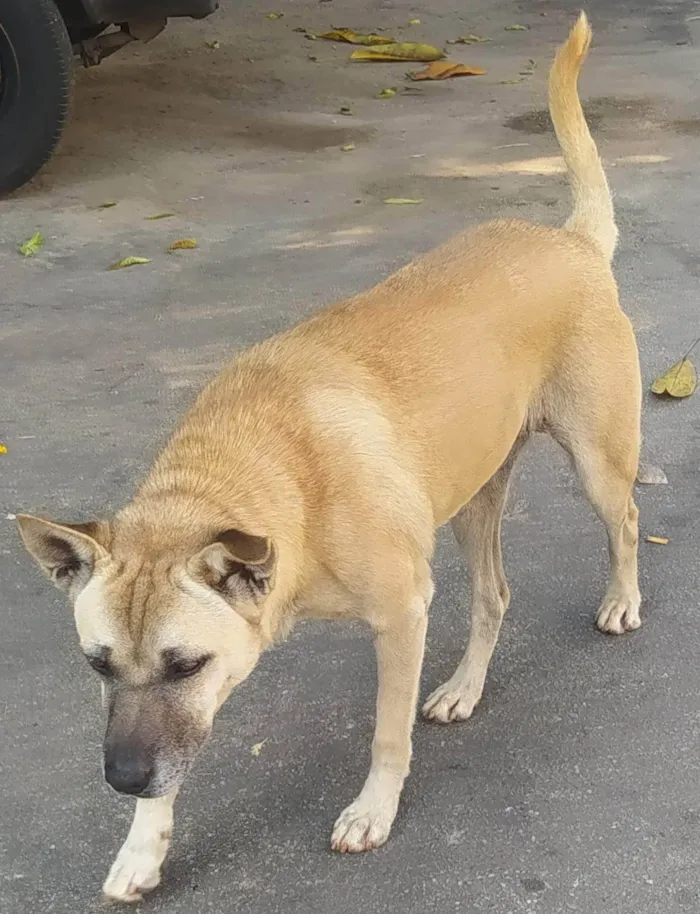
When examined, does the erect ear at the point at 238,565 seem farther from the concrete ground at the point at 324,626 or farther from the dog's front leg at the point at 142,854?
the concrete ground at the point at 324,626

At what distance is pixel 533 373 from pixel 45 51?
4.87m

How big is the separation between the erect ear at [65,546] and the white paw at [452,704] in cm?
Result: 131

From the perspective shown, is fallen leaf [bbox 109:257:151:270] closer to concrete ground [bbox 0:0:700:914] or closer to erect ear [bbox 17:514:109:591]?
concrete ground [bbox 0:0:700:914]

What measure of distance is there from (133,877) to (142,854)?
0.18 feet

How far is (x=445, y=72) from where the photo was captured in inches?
418

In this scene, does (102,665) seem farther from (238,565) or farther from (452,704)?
(452,704)

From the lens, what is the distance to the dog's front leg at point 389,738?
2863 mm

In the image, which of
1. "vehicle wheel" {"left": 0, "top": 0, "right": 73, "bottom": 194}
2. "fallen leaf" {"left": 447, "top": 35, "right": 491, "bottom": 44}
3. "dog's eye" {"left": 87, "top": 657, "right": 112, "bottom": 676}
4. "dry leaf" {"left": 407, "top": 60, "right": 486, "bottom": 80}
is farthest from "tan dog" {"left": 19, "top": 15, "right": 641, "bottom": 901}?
"fallen leaf" {"left": 447, "top": 35, "right": 491, "bottom": 44}

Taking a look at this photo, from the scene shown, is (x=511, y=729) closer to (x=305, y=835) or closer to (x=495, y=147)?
(x=305, y=835)

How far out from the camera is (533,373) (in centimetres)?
327

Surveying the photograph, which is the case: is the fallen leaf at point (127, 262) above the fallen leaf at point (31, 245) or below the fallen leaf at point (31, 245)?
below

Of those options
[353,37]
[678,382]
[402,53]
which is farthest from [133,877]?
[353,37]

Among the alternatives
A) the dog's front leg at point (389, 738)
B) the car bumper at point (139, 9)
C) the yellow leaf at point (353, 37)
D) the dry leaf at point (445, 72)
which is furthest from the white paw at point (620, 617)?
the yellow leaf at point (353, 37)

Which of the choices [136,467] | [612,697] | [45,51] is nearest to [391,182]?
[45,51]
